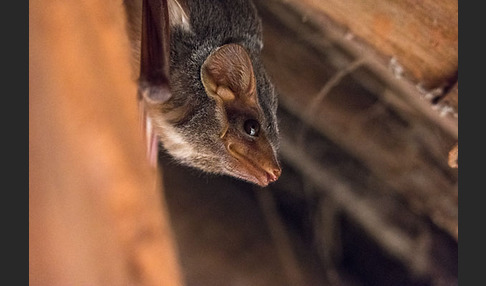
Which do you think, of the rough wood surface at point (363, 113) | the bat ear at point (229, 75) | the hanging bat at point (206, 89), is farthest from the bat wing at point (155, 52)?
the rough wood surface at point (363, 113)

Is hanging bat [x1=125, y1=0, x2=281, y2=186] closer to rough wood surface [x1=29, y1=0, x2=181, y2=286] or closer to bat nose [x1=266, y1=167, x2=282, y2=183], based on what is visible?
bat nose [x1=266, y1=167, x2=282, y2=183]

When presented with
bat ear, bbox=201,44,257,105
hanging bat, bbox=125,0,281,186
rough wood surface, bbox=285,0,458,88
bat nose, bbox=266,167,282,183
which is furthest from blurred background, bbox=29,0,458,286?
bat nose, bbox=266,167,282,183

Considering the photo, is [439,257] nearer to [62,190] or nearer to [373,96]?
[373,96]

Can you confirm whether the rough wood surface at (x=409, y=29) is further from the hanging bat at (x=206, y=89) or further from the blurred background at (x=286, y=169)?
the hanging bat at (x=206, y=89)

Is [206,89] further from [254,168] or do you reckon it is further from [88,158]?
[88,158]

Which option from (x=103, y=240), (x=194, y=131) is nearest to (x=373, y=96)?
(x=194, y=131)

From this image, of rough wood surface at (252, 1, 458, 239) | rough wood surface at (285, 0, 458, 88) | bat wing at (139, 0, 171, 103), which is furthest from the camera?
rough wood surface at (252, 1, 458, 239)
